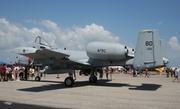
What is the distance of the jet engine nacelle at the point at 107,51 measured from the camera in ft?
40.1

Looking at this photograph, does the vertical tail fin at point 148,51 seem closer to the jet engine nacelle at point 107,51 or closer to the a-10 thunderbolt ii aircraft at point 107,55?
the a-10 thunderbolt ii aircraft at point 107,55

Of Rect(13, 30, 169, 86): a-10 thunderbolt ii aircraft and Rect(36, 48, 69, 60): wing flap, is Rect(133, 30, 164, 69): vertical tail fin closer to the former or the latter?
Rect(13, 30, 169, 86): a-10 thunderbolt ii aircraft

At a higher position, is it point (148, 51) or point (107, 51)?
point (107, 51)

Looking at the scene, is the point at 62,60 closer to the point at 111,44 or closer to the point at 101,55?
the point at 101,55

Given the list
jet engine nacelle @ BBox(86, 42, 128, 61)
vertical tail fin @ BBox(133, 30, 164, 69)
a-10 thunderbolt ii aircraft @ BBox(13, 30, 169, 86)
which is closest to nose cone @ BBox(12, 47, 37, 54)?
a-10 thunderbolt ii aircraft @ BBox(13, 30, 169, 86)

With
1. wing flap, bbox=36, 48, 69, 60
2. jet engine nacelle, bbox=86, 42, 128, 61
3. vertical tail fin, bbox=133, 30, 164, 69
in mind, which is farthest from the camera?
jet engine nacelle, bbox=86, 42, 128, 61

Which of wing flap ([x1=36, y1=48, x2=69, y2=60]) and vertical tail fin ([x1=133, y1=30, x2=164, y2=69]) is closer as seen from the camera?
vertical tail fin ([x1=133, y1=30, x2=164, y2=69])

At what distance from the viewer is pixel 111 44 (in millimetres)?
12508

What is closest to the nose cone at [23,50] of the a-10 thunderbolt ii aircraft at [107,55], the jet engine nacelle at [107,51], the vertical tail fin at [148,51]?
the a-10 thunderbolt ii aircraft at [107,55]

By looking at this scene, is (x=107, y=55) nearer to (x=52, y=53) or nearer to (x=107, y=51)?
(x=107, y=51)

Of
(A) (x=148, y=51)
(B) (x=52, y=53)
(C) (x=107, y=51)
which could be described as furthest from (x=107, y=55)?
(B) (x=52, y=53)

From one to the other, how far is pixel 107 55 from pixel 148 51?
274 centimetres

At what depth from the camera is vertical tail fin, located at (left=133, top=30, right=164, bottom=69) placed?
1118 centimetres

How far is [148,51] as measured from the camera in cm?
1138
